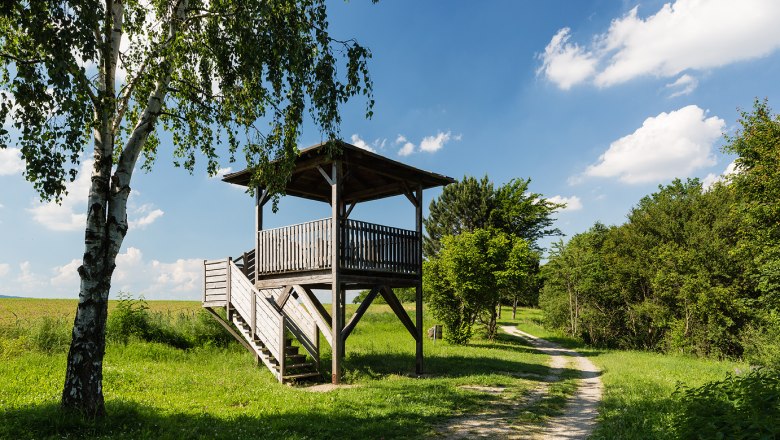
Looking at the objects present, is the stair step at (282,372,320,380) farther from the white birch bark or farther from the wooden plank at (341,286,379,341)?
the white birch bark

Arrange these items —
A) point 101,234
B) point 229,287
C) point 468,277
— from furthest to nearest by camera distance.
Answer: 1. point 468,277
2. point 229,287
3. point 101,234

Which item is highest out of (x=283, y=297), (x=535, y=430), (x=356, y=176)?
(x=356, y=176)

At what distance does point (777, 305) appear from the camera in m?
21.6

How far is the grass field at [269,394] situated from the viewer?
8.46m

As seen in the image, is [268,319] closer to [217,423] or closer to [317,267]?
[317,267]

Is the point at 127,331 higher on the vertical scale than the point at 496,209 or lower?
lower

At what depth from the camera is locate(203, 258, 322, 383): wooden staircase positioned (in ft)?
48.0

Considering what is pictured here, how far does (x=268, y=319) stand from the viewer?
1520cm

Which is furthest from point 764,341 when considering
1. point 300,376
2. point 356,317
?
point 300,376

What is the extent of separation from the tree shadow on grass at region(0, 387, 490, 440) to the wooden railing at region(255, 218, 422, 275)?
18.4 feet

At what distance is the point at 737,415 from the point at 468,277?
2235 centimetres

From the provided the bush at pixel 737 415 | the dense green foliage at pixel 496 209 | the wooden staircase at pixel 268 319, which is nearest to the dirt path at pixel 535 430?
the bush at pixel 737 415

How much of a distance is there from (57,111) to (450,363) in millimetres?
15015

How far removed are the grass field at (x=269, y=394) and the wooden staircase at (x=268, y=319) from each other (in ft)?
2.27
